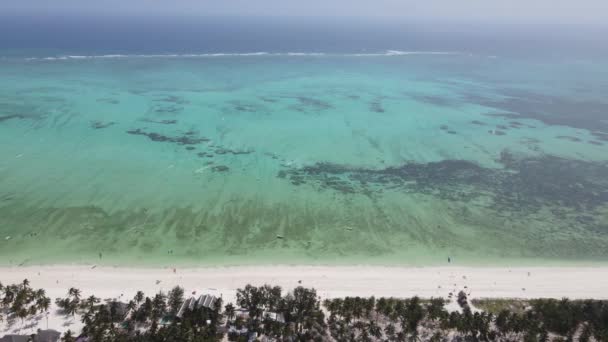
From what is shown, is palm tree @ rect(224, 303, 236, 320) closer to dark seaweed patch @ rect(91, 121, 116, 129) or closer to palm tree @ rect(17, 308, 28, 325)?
palm tree @ rect(17, 308, 28, 325)

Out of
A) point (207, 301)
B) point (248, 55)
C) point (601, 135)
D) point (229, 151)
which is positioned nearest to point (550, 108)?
point (601, 135)

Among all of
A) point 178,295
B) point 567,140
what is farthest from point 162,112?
point 567,140

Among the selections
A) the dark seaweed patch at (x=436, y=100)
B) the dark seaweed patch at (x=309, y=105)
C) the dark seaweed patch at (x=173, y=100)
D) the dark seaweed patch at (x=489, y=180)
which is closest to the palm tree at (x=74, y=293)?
the dark seaweed patch at (x=489, y=180)

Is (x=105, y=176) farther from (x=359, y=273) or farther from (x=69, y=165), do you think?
(x=359, y=273)

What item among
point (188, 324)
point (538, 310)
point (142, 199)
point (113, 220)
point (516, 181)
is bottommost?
point (188, 324)

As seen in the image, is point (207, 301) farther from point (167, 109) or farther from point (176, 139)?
point (167, 109)

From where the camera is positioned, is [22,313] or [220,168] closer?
[22,313]

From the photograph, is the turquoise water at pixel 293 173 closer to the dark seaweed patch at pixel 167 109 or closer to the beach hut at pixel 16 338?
the dark seaweed patch at pixel 167 109
